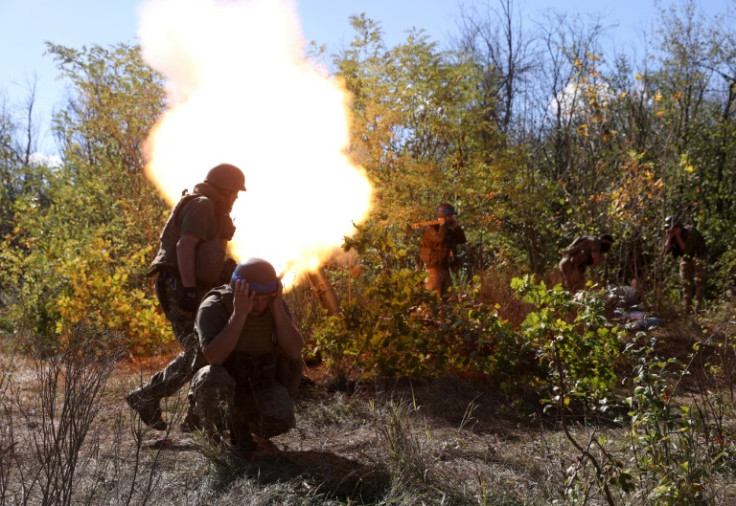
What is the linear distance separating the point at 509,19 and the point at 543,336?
17.0 m

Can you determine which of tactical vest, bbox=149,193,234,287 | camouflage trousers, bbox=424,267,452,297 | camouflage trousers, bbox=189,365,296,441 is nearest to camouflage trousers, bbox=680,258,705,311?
camouflage trousers, bbox=424,267,452,297

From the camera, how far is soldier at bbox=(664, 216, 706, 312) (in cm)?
1130

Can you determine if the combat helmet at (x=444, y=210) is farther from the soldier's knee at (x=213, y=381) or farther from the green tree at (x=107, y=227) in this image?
the soldier's knee at (x=213, y=381)

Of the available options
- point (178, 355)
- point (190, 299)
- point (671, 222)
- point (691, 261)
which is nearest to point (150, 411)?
point (178, 355)

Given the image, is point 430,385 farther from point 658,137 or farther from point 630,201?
point 658,137

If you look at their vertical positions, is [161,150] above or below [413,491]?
above

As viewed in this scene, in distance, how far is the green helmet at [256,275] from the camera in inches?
145

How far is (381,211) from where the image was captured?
9.59 meters

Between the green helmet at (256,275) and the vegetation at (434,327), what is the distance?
66cm

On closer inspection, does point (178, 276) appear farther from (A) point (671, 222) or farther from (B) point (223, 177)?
(A) point (671, 222)

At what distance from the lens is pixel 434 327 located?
5.86 metres

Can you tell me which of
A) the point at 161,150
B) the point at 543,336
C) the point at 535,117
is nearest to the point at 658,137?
the point at 535,117

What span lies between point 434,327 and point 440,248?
323cm

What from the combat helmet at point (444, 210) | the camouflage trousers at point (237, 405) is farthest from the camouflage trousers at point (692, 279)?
the camouflage trousers at point (237, 405)
